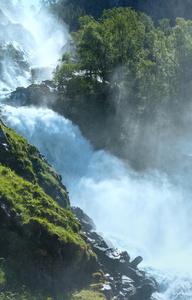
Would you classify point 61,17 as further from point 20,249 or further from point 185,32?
point 20,249

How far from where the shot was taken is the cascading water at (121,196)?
79.4ft

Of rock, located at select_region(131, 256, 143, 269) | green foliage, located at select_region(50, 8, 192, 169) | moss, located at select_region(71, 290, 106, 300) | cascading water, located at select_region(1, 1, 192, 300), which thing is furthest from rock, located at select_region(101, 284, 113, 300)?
green foliage, located at select_region(50, 8, 192, 169)

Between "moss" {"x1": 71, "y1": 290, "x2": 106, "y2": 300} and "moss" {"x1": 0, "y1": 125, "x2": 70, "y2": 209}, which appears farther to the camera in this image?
"moss" {"x1": 0, "y1": 125, "x2": 70, "y2": 209}

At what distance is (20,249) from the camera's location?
34.2 ft

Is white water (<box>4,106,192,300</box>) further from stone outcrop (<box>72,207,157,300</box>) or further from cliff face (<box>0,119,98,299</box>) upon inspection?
cliff face (<box>0,119,98,299</box>)

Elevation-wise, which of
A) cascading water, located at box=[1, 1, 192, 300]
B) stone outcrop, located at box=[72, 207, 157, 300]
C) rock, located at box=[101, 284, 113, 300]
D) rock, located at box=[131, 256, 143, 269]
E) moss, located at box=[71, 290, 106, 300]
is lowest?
moss, located at box=[71, 290, 106, 300]

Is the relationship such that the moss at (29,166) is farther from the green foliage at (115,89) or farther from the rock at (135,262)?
the green foliage at (115,89)

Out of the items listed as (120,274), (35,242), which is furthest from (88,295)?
(120,274)

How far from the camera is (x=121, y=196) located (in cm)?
2852

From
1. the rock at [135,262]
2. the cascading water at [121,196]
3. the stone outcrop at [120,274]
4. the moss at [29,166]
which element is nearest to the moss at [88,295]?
the stone outcrop at [120,274]

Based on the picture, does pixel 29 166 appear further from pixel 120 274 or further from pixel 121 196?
pixel 121 196

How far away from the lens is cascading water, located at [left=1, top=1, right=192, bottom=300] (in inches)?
953

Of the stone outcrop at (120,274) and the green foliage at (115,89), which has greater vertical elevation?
the green foliage at (115,89)

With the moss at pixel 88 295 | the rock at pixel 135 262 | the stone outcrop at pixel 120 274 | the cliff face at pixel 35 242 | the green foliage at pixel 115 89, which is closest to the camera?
the cliff face at pixel 35 242
